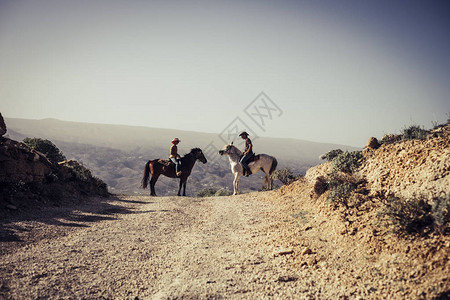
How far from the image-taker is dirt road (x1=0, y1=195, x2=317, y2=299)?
3.88 metres

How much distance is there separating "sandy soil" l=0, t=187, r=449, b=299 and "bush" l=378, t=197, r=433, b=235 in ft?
2.05

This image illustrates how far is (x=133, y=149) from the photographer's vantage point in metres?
96.9

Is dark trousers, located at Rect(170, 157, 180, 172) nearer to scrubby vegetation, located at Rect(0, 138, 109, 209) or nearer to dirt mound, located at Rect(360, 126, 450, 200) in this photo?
scrubby vegetation, located at Rect(0, 138, 109, 209)

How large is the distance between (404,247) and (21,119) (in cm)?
15714

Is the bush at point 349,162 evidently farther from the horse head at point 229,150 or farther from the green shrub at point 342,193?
the horse head at point 229,150

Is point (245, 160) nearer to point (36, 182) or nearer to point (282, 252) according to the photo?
point (282, 252)

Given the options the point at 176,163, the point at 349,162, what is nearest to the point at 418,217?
the point at 349,162

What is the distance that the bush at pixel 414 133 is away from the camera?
6.93 meters

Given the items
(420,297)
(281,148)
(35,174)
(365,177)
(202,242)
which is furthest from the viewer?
(281,148)

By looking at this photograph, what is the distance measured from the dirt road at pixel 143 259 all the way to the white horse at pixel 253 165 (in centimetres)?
651

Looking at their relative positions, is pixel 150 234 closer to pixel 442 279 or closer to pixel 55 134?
pixel 442 279

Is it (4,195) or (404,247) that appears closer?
(404,247)

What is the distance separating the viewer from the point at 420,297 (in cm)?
310

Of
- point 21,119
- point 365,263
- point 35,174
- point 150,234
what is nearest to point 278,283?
point 365,263
